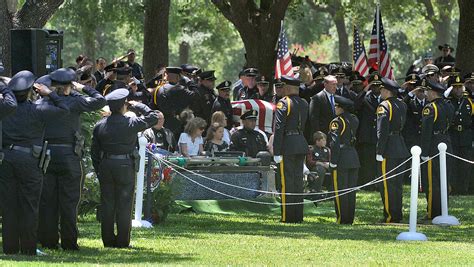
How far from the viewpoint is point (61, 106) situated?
1600cm

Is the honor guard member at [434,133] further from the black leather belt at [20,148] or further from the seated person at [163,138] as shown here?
the black leather belt at [20,148]

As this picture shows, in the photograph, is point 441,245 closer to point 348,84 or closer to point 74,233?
point 74,233

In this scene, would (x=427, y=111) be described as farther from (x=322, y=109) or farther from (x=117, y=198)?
(x=117, y=198)

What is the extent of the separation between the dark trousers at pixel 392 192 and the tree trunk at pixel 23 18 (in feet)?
18.0

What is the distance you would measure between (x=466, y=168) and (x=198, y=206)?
6.82 meters

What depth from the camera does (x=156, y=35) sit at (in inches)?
1357

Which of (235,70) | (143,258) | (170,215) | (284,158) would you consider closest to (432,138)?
(284,158)

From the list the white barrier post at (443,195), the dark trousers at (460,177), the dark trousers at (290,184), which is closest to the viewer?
the white barrier post at (443,195)

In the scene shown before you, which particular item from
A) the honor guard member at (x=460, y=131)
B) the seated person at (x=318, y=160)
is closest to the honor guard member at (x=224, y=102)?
the seated person at (x=318, y=160)

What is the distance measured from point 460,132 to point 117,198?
1096 cm

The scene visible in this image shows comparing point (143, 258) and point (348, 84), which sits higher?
A: point (348, 84)

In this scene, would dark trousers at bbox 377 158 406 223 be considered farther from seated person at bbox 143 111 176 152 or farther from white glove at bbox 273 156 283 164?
seated person at bbox 143 111 176 152

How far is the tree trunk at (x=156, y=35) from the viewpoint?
34.3 metres

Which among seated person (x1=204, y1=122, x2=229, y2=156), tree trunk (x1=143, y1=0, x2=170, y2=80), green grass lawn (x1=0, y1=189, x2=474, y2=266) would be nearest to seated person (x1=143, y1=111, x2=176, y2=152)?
seated person (x1=204, y1=122, x2=229, y2=156)
